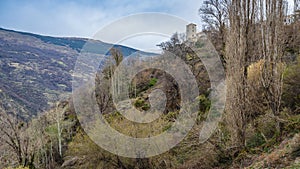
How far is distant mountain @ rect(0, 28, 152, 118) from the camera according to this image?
42.2 meters

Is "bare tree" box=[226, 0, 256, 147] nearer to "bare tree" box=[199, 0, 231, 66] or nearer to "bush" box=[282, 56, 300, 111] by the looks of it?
"bush" box=[282, 56, 300, 111]

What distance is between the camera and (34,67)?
79375 millimetres

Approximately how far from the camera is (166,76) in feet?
79.4

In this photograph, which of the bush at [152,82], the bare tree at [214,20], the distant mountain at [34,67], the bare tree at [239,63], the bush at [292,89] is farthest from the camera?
the distant mountain at [34,67]

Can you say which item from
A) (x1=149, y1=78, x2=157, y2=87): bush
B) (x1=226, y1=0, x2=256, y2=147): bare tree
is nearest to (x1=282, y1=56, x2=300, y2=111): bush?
(x1=226, y1=0, x2=256, y2=147): bare tree

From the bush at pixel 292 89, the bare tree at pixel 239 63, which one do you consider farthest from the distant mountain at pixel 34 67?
the bush at pixel 292 89

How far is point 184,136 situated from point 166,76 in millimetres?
11032

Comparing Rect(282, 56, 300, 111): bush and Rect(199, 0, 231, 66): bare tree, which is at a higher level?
Rect(199, 0, 231, 66): bare tree

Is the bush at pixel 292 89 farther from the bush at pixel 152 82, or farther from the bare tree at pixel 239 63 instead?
the bush at pixel 152 82

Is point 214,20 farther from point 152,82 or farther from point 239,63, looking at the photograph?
point 239,63

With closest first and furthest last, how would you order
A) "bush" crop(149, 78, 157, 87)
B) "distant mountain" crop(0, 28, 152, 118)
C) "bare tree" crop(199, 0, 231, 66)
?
"bare tree" crop(199, 0, 231, 66) < "bush" crop(149, 78, 157, 87) < "distant mountain" crop(0, 28, 152, 118)

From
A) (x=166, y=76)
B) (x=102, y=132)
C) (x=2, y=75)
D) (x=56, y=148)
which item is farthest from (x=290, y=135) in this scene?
(x=2, y=75)

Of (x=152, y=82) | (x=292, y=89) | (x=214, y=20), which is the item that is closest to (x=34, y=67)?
(x=152, y=82)

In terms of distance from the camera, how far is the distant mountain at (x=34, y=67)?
4222 centimetres
